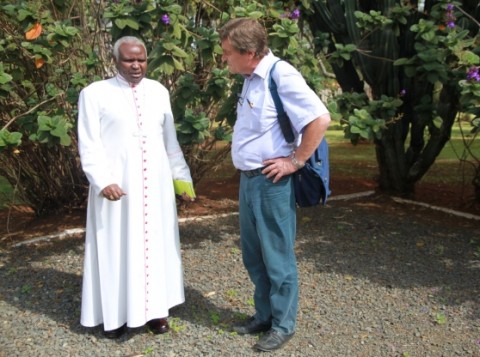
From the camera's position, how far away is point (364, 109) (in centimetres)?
538

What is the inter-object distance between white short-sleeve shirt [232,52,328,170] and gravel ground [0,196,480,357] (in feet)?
4.17

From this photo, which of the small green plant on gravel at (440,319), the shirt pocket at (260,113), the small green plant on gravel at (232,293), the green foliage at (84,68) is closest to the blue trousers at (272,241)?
the shirt pocket at (260,113)

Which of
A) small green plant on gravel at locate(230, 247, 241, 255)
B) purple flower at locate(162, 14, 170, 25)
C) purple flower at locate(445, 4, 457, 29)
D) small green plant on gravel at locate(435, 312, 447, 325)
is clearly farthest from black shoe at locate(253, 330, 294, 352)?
purple flower at locate(445, 4, 457, 29)

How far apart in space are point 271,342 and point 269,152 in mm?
1200

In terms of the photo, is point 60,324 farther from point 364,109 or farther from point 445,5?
point 445,5

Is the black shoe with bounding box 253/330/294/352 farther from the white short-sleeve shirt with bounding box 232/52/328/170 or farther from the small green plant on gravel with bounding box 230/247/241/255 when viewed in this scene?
the small green plant on gravel with bounding box 230/247/241/255

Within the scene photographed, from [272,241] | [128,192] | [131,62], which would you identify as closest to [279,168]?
[272,241]

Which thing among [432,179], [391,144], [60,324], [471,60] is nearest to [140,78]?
[60,324]

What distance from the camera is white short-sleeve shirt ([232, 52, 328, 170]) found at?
3172mm

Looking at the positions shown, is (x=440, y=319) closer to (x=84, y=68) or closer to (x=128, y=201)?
(x=128, y=201)

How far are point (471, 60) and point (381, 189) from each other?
3103 mm

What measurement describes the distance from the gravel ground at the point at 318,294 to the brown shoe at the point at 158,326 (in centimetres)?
4

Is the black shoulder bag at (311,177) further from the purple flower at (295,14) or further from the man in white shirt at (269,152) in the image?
the purple flower at (295,14)

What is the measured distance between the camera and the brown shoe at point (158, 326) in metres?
3.96
